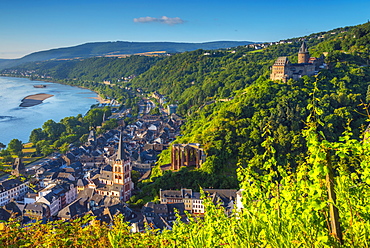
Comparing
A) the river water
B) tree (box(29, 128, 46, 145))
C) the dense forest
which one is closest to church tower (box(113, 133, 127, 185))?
the dense forest

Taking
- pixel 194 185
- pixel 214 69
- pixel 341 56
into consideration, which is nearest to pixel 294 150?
pixel 194 185

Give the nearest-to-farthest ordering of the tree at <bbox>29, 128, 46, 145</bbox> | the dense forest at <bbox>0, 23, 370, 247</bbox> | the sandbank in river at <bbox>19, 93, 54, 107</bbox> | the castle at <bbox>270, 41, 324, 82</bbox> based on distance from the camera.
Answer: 1. the dense forest at <bbox>0, 23, 370, 247</bbox>
2. the castle at <bbox>270, 41, 324, 82</bbox>
3. the tree at <bbox>29, 128, 46, 145</bbox>
4. the sandbank in river at <bbox>19, 93, 54, 107</bbox>

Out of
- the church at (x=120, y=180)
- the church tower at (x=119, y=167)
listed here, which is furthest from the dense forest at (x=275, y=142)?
the church tower at (x=119, y=167)

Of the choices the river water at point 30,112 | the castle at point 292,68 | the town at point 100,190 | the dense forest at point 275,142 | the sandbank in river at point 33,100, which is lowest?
the town at point 100,190

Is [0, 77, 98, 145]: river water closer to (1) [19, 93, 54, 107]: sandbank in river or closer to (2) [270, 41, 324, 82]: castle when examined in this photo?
Result: (1) [19, 93, 54, 107]: sandbank in river

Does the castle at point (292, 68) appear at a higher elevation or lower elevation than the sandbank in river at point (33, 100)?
higher

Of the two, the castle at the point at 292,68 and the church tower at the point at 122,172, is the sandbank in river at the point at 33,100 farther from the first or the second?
the castle at the point at 292,68

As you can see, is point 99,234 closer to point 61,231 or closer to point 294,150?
point 61,231

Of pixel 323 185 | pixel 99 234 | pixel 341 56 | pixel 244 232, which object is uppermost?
pixel 341 56
